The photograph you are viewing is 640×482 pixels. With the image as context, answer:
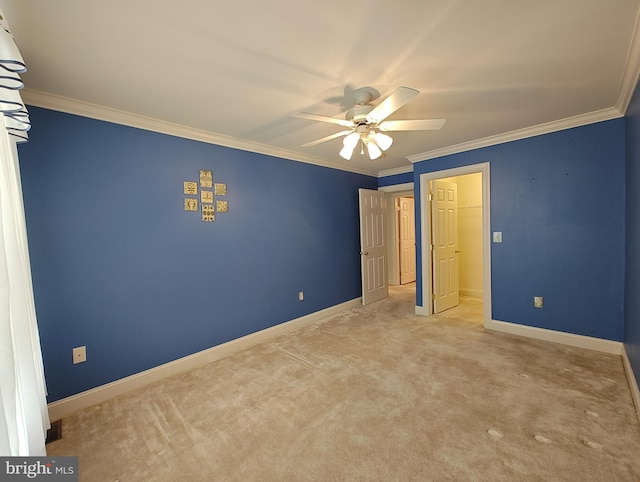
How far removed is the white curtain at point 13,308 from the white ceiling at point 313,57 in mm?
340

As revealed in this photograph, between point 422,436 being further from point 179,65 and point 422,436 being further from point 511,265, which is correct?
point 179,65

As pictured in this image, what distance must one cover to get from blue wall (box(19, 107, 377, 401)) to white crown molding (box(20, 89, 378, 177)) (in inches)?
2.4

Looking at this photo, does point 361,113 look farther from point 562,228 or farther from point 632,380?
point 632,380

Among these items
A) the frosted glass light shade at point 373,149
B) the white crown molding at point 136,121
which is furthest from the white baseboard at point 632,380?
the white crown molding at point 136,121

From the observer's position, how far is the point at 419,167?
161 inches

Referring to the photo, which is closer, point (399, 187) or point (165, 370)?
point (165, 370)

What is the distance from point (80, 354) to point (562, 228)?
15.7 ft

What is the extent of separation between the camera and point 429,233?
13.3ft

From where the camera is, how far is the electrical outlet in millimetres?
2168

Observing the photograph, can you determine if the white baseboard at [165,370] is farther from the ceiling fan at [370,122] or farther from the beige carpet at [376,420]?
the ceiling fan at [370,122]

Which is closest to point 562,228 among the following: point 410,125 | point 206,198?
point 410,125

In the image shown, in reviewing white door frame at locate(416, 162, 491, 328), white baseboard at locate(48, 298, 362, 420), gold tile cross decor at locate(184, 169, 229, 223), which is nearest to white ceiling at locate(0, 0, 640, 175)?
gold tile cross decor at locate(184, 169, 229, 223)

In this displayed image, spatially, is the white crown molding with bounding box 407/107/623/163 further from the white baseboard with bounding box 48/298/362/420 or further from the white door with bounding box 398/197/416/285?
the white baseboard with bounding box 48/298/362/420

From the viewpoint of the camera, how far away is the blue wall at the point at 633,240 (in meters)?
2.00
